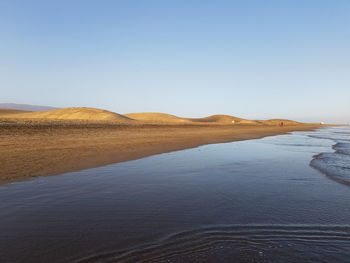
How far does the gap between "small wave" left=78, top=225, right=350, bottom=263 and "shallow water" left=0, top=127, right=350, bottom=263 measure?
0.02m

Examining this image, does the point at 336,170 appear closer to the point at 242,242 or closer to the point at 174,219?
the point at 242,242

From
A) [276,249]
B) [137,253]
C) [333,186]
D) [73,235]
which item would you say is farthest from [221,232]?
[333,186]

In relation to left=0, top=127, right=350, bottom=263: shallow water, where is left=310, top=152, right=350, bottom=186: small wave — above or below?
above

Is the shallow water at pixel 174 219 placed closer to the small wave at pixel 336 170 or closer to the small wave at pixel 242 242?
the small wave at pixel 242 242

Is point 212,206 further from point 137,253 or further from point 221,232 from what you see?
point 137,253

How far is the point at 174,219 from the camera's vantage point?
467 centimetres

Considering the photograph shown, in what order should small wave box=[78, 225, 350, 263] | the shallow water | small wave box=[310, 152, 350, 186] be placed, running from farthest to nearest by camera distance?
small wave box=[310, 152, 350, 186] → the shallow water → small wave box=[78, 225, 350, 263]

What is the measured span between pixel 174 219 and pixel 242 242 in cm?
140

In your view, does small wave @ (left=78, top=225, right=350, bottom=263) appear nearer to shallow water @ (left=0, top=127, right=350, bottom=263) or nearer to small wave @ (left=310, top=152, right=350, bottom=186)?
shallow water @ (left=0, top=127, right=350, bottom=263)

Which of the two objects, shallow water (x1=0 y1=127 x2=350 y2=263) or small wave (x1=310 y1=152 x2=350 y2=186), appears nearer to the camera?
shallow water (x1=0 y1=127 x2=350 y2=263)

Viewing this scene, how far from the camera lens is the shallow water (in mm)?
3486

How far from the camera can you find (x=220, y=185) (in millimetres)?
7258

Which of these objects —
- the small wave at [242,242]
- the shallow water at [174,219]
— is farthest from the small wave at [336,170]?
the small wave at [242,242]

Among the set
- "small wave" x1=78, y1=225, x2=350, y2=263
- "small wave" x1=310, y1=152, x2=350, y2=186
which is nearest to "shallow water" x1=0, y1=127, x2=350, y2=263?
"small wave" x1=78, y1=225, x2=350, y2=263
